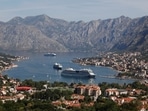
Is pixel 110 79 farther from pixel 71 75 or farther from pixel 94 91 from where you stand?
pixel 94 91

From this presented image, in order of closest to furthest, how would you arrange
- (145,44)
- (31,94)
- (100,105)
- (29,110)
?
(29,110)
(100,105)
(31,94)
(145,44)

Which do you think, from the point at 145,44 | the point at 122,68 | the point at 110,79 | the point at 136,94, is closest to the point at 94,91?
the point at 136,94

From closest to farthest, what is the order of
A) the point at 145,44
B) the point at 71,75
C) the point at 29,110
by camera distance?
1. the point at 29,110
2. the point at 71,75
3. the point at 145,44

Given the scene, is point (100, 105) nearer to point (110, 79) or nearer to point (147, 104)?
point (147, 104)

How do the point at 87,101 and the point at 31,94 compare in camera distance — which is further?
the point at 31,94

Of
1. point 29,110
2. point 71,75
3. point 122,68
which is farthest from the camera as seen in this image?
point 122,68

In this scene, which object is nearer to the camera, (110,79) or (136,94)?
(136,94)


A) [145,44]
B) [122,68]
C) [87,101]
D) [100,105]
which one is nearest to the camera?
[100,105]

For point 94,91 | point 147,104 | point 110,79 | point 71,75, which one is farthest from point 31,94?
point 71,75
